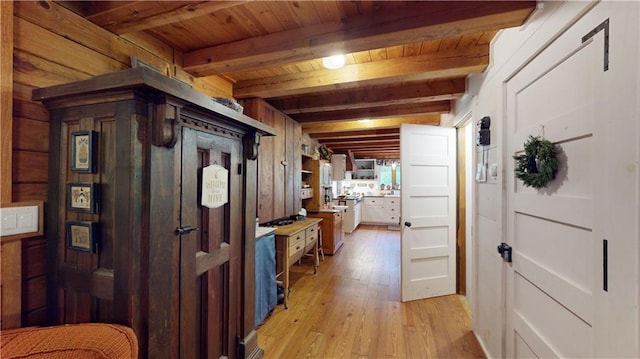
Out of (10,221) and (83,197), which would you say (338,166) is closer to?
(83,197)

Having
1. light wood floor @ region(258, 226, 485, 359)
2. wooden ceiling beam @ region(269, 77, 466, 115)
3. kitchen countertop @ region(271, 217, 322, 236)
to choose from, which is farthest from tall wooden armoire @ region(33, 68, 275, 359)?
wooden ceiling beam @ region(269, 77, 466, 115)

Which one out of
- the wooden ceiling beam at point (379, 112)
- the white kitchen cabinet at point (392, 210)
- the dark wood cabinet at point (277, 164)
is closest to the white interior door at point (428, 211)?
the wooden ceiling beam at point (379, 112)

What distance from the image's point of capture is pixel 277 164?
3199 mm

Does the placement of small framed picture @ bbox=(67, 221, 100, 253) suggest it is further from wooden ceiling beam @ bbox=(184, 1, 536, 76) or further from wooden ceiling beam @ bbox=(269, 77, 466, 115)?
wooden ceiling beam @ bbox=(269, 77, 466, 115)

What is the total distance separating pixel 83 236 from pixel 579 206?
2.11 metres

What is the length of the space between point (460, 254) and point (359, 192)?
550 centimetres

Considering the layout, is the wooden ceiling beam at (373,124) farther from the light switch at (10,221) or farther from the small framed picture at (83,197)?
the light switch at (10,221)

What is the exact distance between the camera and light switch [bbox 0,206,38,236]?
104cm

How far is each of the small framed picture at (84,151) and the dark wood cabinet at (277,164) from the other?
5.32ft

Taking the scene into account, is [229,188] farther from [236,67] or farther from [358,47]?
[358,47]

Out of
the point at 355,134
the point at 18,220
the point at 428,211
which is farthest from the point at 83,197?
the point at 355,134

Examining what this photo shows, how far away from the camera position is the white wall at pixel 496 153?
3.99 ft

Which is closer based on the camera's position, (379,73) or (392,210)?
(379,73)

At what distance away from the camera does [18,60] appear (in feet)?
3.56
